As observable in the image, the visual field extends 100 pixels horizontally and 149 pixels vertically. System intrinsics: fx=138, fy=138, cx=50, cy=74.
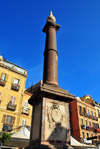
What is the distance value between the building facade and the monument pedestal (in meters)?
23.9

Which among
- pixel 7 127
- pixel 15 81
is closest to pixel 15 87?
pixel 15 81

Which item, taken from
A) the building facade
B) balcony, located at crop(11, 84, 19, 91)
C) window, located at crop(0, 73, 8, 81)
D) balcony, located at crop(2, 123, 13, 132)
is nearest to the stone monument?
balcony, located at crop(2, 123, 13, 132)

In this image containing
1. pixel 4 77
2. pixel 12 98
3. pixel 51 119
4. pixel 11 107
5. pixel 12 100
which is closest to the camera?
pixel 51 119

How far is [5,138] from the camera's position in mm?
12086

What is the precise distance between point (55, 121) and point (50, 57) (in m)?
4.04

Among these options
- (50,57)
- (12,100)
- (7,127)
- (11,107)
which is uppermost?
(50,57)

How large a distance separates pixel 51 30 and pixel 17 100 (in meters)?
15.0

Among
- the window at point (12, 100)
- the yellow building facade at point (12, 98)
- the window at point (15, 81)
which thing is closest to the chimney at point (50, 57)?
the yellow building facade at point (12, 98)

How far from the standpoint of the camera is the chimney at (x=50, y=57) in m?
8.26

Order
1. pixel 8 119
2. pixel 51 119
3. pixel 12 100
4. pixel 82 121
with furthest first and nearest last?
pixel 82 121 < pixel 12 100 < pixel 8 119 < pixel 51 119

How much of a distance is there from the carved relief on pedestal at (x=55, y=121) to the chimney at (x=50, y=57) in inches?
60.6

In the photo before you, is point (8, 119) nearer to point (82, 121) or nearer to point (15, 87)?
point (15, 87)

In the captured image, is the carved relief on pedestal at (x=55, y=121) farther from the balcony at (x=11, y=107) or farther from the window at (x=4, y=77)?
the window at (x=4, y=77)

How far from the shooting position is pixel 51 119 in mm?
6547
